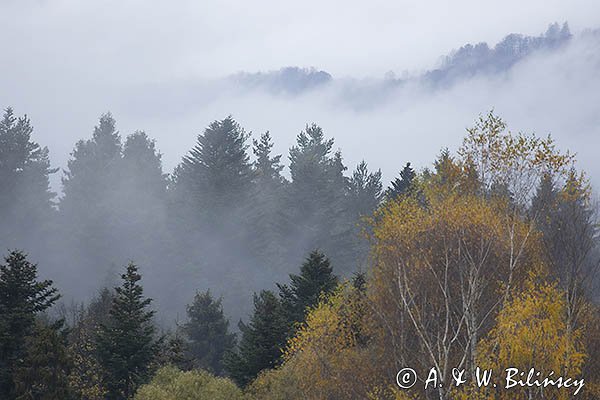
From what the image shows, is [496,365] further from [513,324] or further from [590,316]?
[590,316]

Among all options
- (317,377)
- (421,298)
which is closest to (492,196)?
(421,298)

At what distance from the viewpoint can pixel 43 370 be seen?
25.2 metres

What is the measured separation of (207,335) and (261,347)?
61.9ft

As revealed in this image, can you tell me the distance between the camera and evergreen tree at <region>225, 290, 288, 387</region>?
33.9 meters

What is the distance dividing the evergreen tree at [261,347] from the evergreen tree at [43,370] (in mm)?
10844

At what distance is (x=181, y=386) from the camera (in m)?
28.7

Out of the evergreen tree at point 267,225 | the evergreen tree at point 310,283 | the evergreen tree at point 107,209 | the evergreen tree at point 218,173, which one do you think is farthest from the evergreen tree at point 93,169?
the evergreen tree at point 310,283

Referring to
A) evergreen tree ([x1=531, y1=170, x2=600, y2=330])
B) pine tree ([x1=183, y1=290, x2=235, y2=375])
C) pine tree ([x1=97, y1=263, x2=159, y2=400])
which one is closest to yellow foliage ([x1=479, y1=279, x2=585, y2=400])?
evergreen tree ([x1=531, y1=170, x2=600, y2=330])

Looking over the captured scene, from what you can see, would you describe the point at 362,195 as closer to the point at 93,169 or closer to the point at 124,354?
the point at 93,169

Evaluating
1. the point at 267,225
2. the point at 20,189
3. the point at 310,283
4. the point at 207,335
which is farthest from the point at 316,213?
the point at 20,189

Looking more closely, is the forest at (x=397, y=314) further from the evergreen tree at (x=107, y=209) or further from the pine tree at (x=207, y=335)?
the evergreen tree at (x=107, y=209)

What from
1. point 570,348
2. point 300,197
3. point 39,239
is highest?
point 39,239

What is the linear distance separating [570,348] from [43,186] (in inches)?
2858

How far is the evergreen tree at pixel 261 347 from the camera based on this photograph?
33906 mm
